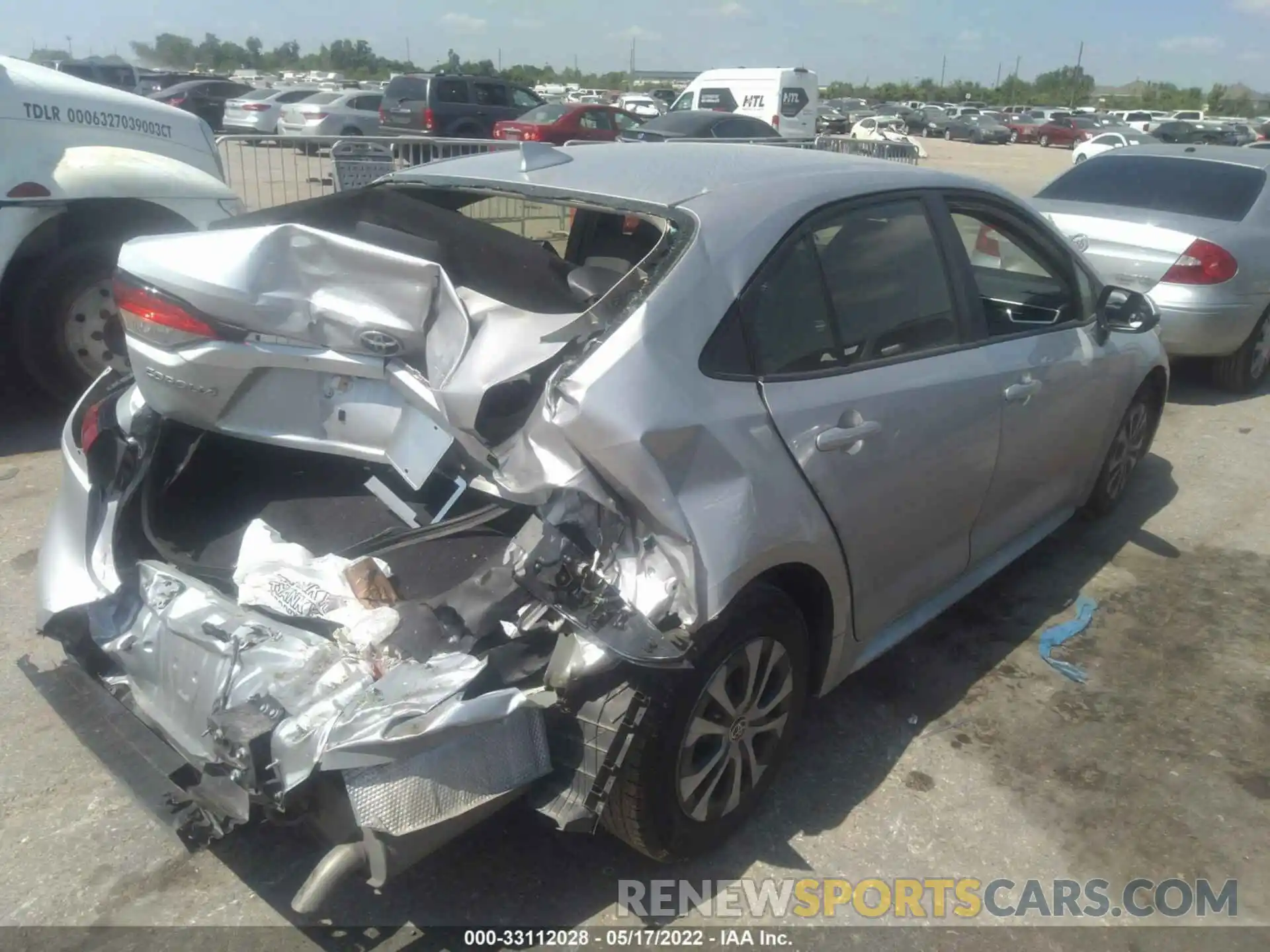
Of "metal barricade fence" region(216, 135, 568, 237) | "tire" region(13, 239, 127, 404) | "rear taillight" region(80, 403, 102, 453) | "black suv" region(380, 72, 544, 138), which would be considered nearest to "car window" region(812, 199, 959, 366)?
"rear taillight" region(80, 403, 102, 453)

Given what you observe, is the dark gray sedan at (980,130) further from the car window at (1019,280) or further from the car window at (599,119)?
the car window at (1019,280)

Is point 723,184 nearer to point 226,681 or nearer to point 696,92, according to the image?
point 226,681

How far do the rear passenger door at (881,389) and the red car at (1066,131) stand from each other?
48.6 metres

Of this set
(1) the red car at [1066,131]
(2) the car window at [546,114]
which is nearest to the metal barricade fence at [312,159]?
(2) the car window at [546,114]

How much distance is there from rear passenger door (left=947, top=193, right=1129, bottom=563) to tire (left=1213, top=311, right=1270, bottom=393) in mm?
3711

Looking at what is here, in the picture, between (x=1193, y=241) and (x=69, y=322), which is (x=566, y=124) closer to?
(x=1193, y=241)

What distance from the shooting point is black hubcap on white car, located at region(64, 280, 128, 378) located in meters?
5.59

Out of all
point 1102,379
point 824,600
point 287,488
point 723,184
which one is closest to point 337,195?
point 287,488

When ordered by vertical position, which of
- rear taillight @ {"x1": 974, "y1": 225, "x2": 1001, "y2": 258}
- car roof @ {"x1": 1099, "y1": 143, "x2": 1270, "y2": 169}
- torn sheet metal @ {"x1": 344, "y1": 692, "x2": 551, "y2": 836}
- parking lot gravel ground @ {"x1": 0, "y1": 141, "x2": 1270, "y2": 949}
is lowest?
parking lot gravel ground @ {"x1": 0, "y1": 141, "x2": 1270, "y2": 949}

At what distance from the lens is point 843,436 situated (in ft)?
9.22

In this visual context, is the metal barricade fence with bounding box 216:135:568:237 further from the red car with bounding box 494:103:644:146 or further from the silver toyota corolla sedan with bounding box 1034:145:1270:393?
the red car with bounding box 494:103:644:146

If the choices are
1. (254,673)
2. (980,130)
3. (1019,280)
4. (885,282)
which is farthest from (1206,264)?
(980,130)

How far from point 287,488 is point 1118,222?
6205 mm

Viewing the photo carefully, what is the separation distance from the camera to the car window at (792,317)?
2.74m
